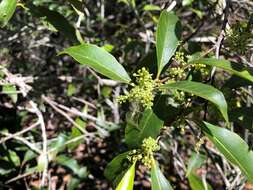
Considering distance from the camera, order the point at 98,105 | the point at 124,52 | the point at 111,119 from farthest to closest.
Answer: the point at 111,119 → the point at 98,105 → the point at 124,52

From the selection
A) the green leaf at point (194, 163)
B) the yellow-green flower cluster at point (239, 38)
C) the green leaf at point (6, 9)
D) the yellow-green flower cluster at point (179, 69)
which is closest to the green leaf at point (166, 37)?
the yellow-green flower cluster at point (179, 69)

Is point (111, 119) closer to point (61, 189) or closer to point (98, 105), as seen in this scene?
point (98, 105)

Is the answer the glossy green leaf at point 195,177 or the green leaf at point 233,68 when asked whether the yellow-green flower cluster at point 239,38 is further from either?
the glossy green leaf at point 195,177

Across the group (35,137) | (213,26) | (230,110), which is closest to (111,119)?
(35,137)

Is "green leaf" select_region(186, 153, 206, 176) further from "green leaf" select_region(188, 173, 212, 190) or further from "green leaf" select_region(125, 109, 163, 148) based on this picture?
"green leaf" select_region(125, 109, 163, 148)

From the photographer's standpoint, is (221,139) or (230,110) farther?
(230,110)

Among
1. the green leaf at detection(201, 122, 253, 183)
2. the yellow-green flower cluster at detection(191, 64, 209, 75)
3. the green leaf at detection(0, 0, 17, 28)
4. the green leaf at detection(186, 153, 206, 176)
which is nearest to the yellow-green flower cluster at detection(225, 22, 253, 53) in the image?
the yellow-green flower cluster at detection(191, 64, 209, 75)
